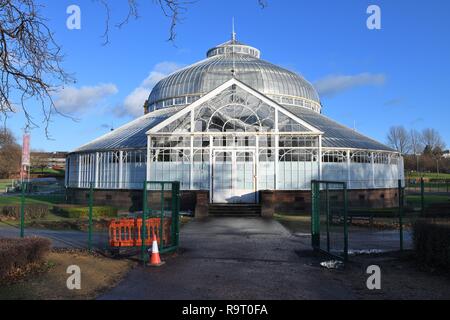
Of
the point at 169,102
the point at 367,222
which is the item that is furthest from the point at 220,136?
the point at 169,102

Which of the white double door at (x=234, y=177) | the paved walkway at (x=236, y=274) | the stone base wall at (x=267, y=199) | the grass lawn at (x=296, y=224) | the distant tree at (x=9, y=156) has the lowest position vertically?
the paved walkway at (x=236, y=274)

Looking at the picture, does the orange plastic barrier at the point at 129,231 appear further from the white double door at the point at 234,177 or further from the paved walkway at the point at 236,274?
the white double door at the point at 234,177

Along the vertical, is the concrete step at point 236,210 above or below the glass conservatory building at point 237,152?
below

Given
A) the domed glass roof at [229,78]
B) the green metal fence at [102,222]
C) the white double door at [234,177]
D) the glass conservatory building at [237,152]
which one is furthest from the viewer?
the domed glass roof at [229,78]

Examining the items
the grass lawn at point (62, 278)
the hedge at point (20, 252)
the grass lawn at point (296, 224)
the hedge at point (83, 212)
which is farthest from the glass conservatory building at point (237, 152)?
the hedge at point (20, 252)

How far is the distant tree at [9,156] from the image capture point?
75.8 m

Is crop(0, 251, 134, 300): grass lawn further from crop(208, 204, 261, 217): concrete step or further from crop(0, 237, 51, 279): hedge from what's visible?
crop(208, 204, 261, 217): concrete step

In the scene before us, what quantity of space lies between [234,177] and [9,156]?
6602 cm

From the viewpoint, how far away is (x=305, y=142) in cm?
2453

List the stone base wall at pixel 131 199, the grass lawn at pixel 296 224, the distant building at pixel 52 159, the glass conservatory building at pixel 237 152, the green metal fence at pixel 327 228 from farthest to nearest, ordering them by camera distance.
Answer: the distant building at pixel 52 159, the glass conservatory building at pixel 237 152, the stone base wall at pixel 131 199, the grass lawn at pixel 296 224, the green metal fence at pixel 327 228

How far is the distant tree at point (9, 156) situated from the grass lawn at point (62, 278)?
234 ft

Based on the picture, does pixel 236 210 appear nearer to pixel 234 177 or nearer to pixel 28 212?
pixel 234 177
